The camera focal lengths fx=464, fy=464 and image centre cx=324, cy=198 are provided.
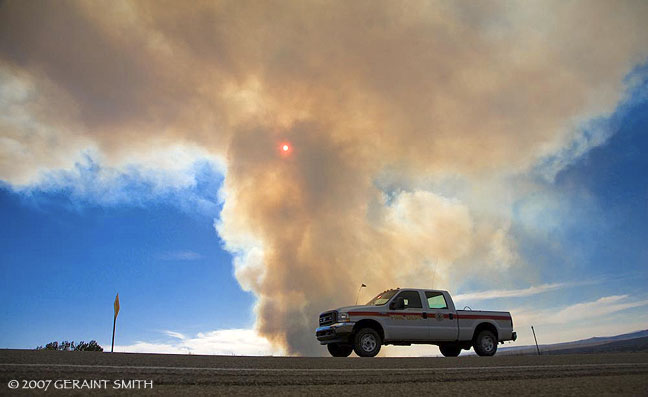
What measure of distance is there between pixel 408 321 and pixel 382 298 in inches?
45.5

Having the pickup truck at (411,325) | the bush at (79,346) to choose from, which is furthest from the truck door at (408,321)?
the bush at (79,346)

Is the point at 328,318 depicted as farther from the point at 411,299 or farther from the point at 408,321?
the point at 411,299

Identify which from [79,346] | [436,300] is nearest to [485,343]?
[436,300]

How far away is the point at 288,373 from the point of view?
5.89 meters

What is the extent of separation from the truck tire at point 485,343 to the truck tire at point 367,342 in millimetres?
3974

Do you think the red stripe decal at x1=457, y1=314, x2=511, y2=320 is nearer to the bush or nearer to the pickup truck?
the pickup truck

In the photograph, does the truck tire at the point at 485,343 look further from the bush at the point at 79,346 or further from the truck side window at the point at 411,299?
the bush at the point at 79,346

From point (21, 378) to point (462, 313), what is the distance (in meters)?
14.2

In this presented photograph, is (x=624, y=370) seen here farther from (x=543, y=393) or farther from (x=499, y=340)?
(x=499, y=340)

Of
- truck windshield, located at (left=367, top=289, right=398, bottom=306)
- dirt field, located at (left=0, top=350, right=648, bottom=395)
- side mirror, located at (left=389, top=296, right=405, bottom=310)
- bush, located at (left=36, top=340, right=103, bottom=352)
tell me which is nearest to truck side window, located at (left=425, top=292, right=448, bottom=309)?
side mirror, located at (left=389, top=296, right=405, bottom=310)

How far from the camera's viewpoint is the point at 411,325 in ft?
50.2

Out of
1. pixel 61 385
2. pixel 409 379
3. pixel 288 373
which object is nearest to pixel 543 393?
pixel 409 379

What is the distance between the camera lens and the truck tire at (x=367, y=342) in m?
14.1

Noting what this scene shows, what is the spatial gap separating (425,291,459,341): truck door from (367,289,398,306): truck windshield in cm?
127
